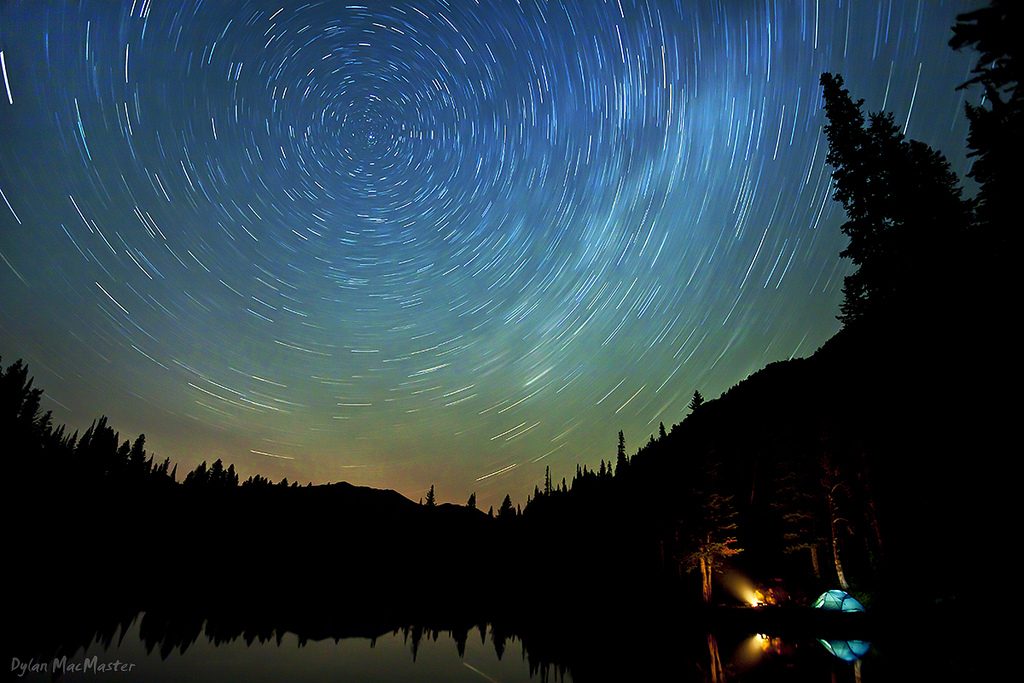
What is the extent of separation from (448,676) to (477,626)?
65.7 feet

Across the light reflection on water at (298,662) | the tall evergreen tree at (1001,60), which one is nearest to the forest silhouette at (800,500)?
the tall evergreen tree at (1001,60)

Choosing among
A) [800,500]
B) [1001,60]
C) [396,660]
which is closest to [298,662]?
[396,660]

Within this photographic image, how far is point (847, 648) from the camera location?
17609 millimetres

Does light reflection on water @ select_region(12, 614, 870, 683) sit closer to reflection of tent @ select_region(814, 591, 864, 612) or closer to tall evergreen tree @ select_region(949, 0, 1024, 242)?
reflection of tent @ select_region(814, 591, 864, 612)

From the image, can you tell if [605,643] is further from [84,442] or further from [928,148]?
[84,442]

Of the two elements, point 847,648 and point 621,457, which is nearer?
point 847,648

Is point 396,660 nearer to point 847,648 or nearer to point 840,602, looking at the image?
point 847,648

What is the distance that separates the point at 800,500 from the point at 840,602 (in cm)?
1018

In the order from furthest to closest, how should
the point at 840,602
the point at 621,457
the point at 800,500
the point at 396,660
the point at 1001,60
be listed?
the point at 621,457
the point at 800,500
the point at 840,602
the point at 396,660
the point at 1001,60

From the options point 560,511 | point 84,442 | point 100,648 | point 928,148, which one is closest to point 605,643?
point 100,648

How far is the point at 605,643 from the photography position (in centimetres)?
2212

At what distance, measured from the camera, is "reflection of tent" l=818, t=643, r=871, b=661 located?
621 inches

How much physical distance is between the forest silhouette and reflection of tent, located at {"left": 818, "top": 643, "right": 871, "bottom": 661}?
9.04 feet

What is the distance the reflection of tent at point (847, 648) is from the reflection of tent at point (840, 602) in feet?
9.82
